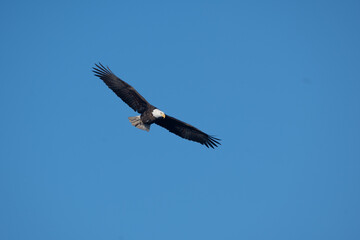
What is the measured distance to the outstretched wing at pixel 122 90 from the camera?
17484 mm

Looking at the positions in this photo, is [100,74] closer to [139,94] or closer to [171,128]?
[139,94]

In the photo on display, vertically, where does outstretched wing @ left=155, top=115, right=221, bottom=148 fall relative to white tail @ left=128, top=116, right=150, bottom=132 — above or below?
above

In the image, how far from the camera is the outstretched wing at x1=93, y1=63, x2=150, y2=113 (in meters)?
17.5

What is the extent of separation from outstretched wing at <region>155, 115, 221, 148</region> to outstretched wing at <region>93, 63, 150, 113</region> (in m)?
1.03

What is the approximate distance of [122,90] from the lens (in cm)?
1758

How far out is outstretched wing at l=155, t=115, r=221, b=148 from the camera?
1825 centimetres

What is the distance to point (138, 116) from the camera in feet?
58.6

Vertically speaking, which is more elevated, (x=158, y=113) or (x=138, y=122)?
(x=158, y=113)

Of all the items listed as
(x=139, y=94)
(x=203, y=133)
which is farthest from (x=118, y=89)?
(x=203, y=133)

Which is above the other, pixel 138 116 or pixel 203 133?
pixel 203 133

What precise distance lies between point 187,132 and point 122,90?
10.2 ft

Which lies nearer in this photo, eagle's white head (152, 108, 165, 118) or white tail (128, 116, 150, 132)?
eagle's white head (152, 108, 165, 118)

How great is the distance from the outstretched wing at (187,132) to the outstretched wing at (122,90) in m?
1.03

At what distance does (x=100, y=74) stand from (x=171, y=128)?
347 centimetres
